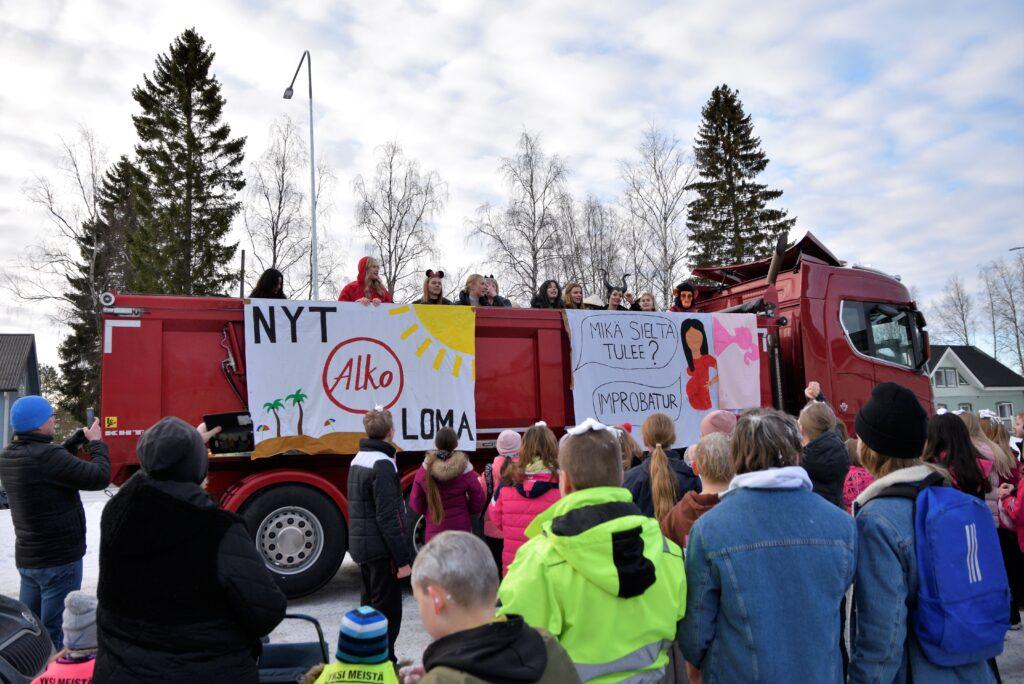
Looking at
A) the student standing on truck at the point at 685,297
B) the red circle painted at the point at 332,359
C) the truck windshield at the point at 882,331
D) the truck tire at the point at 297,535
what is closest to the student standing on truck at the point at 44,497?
the truck tire at the point at 297,535

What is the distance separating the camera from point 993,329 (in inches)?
2325

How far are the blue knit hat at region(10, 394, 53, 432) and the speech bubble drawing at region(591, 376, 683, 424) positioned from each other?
538 centimetres

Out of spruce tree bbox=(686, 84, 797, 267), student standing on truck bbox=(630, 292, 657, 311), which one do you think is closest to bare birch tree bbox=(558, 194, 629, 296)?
spruce tree bbox=(686, 84, 797, 267)

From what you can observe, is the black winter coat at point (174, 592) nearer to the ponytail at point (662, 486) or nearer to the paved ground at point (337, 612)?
the ponytail at point (662, 486)

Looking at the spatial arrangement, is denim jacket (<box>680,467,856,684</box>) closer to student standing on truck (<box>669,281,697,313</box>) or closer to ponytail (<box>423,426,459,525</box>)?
ponytail (<box>423,426,459,525</box>)

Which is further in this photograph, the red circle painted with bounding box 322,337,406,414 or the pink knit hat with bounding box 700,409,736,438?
the red circle painted with bounding box 322,337,406,414

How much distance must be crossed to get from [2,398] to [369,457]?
36.2 metres

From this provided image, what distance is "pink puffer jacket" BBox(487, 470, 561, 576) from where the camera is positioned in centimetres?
475

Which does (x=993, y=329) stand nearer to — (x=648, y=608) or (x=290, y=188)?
(x=290, y=188)

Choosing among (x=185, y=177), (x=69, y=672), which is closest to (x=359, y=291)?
(x=69, y=672)

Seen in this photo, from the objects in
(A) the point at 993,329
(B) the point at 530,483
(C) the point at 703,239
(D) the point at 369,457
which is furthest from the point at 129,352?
(A) the point at 993,329

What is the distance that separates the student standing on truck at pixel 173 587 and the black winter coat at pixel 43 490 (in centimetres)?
267

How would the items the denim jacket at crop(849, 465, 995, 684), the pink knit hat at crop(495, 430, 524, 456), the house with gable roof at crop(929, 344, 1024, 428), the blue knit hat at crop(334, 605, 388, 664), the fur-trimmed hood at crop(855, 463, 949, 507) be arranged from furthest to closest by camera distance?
1. the house with gable roof at crop(929, 344, 1024, 428)
2. the pink knit hat at crop(495, 430, 524, 456)
3. the fur-trimmed hood at crop(855, 463, 949, 507)
4. the denim jacket at crop(849, 465, 995, 684)
5. the blue knit hat at crop(334, 605, 388, 664)

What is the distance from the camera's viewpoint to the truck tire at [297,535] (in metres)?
Answer: 6.79
